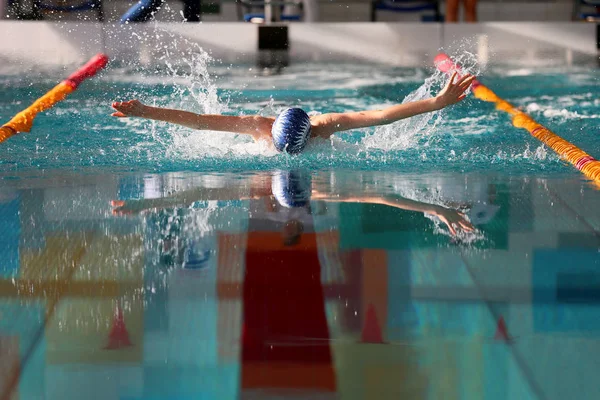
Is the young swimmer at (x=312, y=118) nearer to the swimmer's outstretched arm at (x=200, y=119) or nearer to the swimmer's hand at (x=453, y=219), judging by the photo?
the swimmer's outstretched arm at (x=200, y=119)

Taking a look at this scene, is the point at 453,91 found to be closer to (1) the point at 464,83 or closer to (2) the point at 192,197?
(1) the point at 464,83

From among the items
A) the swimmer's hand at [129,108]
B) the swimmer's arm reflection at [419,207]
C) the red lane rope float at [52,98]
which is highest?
the swimmer's hand at [129,108]

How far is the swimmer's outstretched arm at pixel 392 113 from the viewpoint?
119 inches

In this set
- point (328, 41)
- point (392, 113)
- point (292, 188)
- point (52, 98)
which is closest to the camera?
point (292, 188)

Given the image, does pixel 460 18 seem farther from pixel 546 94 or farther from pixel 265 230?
pixel 265 230

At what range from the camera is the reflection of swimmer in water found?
7.87 feet

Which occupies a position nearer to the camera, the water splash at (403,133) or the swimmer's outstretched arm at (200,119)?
the swimmer's outstretched arm at (200,119)

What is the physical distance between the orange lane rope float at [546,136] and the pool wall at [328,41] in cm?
184

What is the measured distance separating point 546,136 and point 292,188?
1498 millimetres

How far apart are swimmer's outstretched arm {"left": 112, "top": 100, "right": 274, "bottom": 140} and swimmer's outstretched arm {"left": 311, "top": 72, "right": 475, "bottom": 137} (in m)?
0.22

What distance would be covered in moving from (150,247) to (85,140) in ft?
5.89

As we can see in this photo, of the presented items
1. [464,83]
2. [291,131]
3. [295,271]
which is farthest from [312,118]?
[295,271]

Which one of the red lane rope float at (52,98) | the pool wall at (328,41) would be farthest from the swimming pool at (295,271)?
the pool wall at (328,41)

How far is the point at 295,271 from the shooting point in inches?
79.2
